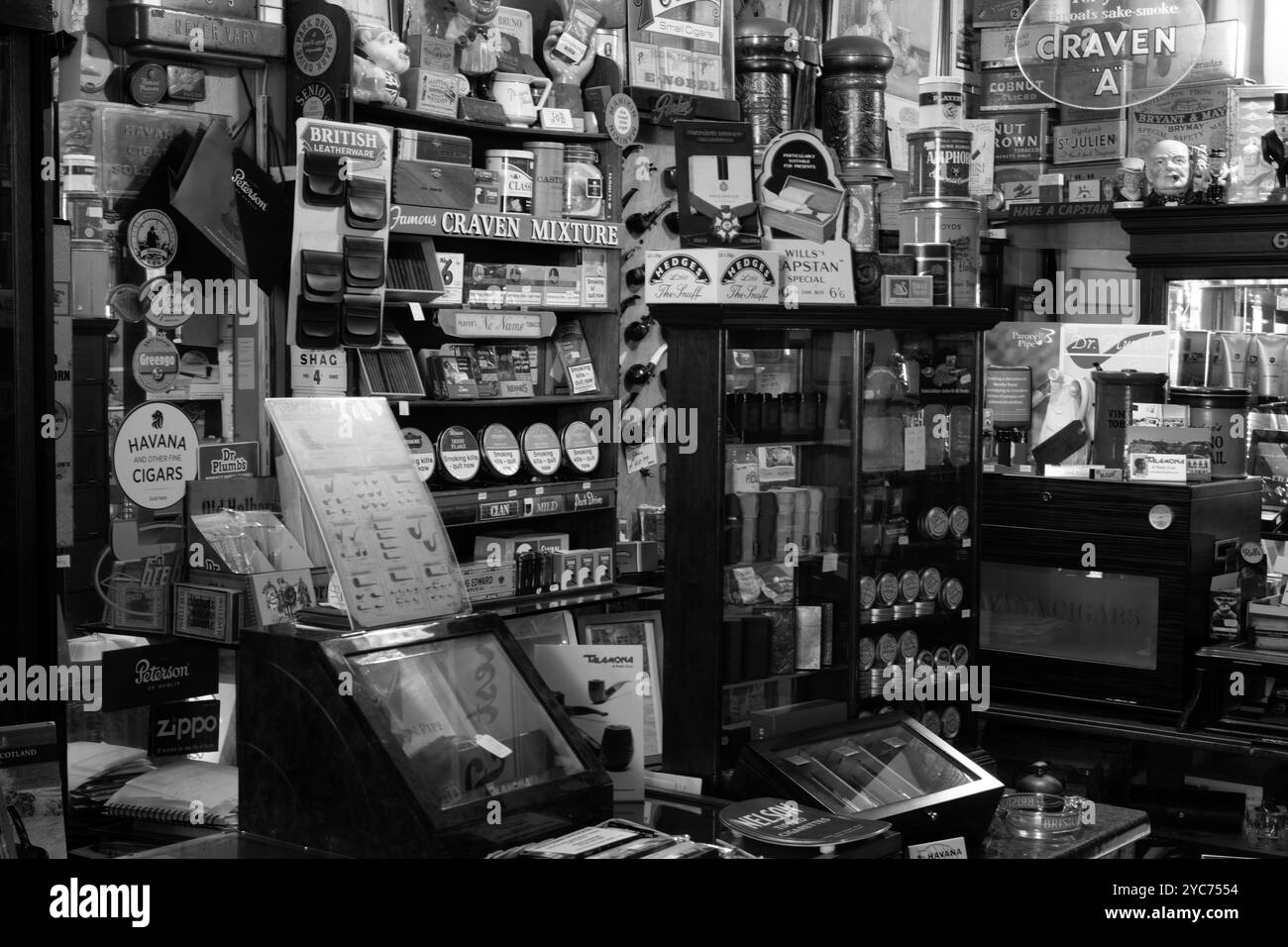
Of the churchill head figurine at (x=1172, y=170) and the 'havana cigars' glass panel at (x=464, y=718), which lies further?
the churchill head figurine at (x=1172, y=170)

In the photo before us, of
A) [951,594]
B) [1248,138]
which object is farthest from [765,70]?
[951,594]

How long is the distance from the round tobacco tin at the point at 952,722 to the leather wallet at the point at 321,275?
8.02ft

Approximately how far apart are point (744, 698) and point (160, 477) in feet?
6.71

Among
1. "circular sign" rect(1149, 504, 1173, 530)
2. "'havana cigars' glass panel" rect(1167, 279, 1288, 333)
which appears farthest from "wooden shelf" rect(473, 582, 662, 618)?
"'havana cigars' glass panel" rect(1167, 279, 1288, 333)

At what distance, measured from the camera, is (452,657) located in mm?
2484

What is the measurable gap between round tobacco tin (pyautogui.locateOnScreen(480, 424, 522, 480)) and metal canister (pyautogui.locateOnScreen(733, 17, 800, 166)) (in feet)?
6.22

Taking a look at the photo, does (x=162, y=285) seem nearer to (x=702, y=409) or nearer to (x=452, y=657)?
(x=702, y=409)

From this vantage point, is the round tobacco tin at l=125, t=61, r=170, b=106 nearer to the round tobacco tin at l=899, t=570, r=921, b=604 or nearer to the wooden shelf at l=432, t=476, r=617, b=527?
the wooden shelf at l=432, t=476, r=617, b=527

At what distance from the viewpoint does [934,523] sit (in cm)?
473

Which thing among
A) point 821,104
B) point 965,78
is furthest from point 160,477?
point 965,78

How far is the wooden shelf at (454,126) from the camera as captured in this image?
534 cm

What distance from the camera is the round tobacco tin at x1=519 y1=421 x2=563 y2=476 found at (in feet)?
19.6

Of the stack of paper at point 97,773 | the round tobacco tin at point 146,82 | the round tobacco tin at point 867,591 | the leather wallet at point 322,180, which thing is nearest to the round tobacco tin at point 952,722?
the round tobacco tin at point 867,591

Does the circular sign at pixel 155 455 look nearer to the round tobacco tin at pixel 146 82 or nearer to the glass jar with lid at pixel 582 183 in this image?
the round tobacco tin at pixel 146 82
